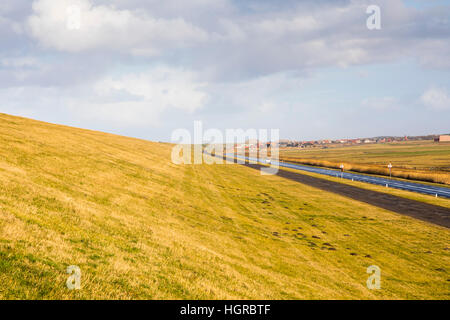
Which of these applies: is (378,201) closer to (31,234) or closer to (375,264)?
(375,264)

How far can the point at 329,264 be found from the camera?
1847cm

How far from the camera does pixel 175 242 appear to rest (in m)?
16.0

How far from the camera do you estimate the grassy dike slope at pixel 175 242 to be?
32.0ft

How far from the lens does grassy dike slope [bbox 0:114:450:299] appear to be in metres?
9.75
